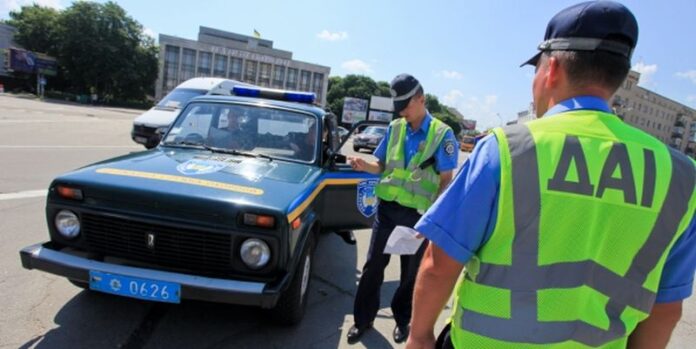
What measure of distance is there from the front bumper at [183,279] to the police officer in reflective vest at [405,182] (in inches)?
32.3

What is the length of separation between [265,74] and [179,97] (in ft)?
261

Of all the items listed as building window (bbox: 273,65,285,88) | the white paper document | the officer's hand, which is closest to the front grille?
the white paper document

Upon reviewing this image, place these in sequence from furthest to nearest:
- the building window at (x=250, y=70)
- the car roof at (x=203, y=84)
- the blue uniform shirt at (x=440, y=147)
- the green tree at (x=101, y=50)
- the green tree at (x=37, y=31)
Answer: the building window at (x=250, y=70), the green tree at (x=37, y=31), the green tree at (x=101, y=50), the car roof at (x=203, y=84), the blue uniform shirt at (x=440, y=147)

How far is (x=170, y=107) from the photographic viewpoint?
13.7m

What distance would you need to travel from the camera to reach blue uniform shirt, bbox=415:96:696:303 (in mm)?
1263

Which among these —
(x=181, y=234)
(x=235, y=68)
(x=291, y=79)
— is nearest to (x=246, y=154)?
(x=181, y=234)

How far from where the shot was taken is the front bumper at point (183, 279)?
2727 mm

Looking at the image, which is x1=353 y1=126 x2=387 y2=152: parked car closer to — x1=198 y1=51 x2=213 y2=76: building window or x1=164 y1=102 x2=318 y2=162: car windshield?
x1=164 y1=102 x2=318 y2=162: car windshield

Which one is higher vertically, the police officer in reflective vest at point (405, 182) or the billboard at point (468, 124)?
the billboard at point (468, 124)

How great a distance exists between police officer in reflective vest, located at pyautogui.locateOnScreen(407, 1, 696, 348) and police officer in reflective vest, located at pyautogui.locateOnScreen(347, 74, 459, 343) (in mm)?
1880

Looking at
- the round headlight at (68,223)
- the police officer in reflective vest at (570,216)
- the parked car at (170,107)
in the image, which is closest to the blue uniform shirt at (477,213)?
the police officer in reflective vest at (570,216)

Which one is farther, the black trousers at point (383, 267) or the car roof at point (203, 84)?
the car roof at point (203, 84)

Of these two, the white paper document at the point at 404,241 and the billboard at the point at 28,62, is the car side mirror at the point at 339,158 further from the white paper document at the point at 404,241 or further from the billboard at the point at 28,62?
the billboard at the point at 28,62

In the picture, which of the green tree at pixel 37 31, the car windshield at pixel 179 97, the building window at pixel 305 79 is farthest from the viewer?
the building window at pixel 305 79
